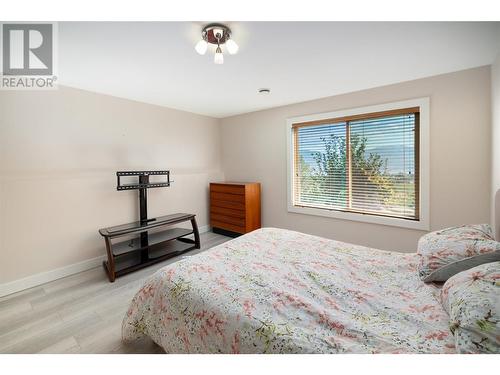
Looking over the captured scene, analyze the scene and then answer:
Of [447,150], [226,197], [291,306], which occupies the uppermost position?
[447,150]

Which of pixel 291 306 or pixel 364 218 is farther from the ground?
pixel 364 218

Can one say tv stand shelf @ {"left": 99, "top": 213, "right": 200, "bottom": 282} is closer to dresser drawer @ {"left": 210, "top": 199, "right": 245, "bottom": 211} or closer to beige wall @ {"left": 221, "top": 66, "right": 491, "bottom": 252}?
dresser drawer @ {"left": 210, "top": 199, "right": 245, "bottom": 211}

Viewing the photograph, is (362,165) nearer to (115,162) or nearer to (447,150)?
(447,150)

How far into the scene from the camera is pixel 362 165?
3.12 meters

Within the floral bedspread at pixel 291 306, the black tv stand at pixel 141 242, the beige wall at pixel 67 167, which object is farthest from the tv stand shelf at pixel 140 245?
the floral bedspread at pixel 291 306

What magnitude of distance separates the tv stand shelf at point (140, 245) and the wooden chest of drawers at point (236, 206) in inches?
28.7

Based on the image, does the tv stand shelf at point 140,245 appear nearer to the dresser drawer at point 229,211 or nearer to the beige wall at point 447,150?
the dresser drawer at point 229,211

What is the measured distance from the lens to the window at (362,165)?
2.76 m

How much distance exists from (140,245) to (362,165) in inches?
126

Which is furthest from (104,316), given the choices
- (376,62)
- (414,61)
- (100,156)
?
(414,61)

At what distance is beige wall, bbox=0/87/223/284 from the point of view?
7.79ft

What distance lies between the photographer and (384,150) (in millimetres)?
2939

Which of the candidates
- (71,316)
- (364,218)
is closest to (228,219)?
(364,218)
